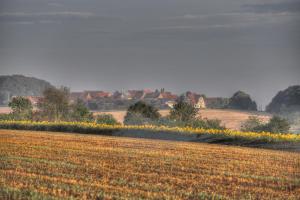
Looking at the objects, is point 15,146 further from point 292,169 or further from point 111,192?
point 111,192

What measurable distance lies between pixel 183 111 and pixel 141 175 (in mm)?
47607

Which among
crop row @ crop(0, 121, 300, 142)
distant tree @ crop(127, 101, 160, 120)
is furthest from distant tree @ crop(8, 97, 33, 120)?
crop row @ crop(0, 121, 300, 142)

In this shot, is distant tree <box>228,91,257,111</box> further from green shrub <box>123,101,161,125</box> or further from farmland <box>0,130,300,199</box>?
farmland <box>0,130,300,199</box>

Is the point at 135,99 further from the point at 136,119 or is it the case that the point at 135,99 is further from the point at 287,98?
the point at 136,119

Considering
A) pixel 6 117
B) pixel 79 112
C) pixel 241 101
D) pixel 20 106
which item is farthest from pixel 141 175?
pixel 241 101

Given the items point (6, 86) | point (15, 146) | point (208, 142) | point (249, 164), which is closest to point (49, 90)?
point (208, 142)

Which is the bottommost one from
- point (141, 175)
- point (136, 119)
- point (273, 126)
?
point (141, 175)

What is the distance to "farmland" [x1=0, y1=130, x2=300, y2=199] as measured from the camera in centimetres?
1420

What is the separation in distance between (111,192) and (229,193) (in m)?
2.93

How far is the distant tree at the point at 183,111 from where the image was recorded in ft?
210

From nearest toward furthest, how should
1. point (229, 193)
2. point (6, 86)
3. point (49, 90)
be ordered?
point (229, 193)
point (49, 90)
point (6, 86)

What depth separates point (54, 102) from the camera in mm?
72500

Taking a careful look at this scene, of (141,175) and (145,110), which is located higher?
(145,110)

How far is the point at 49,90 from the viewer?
241 ft
